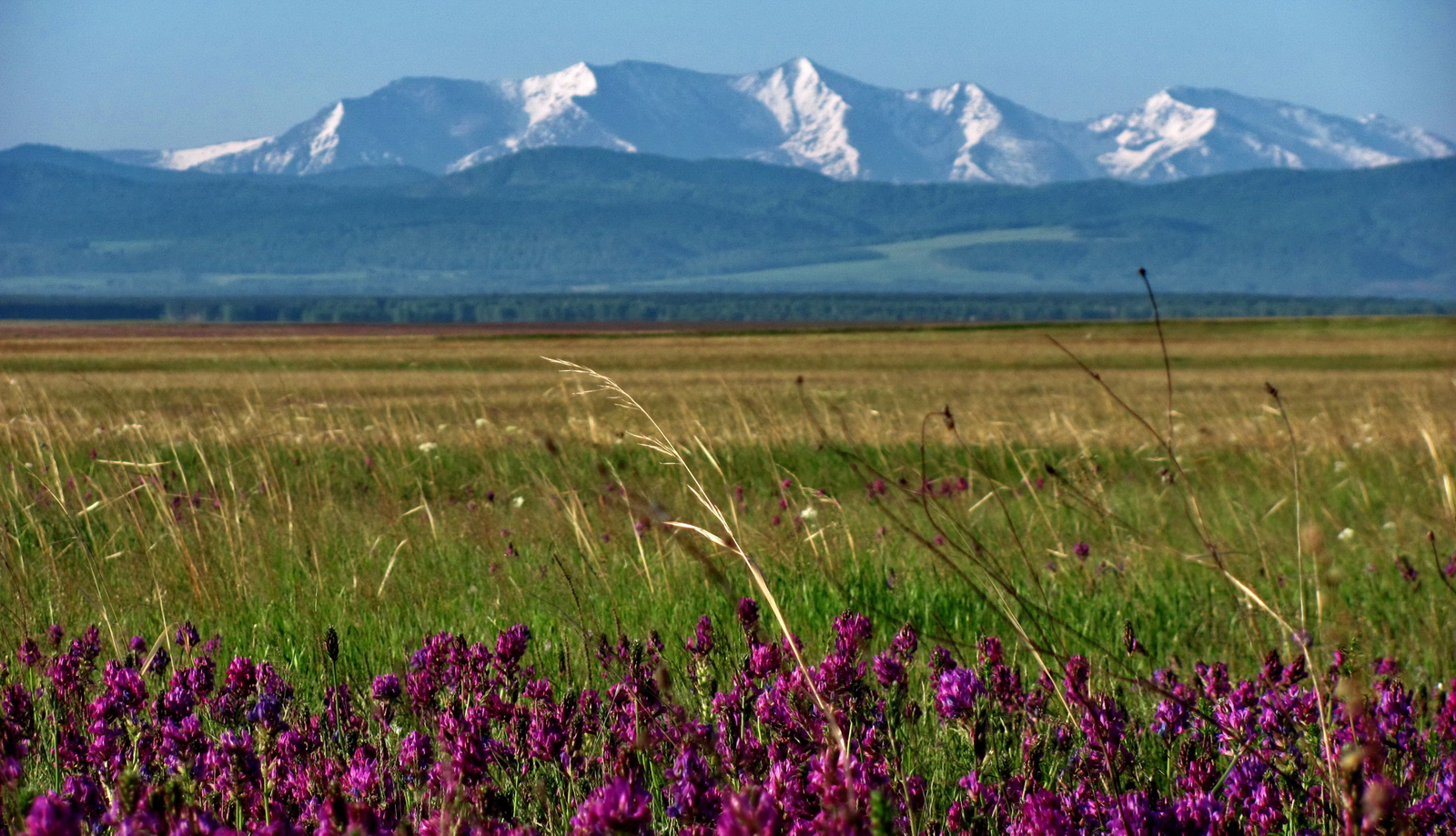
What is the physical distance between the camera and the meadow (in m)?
2.43

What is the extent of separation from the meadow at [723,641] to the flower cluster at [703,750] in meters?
0.01

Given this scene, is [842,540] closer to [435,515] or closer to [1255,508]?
[435,515]

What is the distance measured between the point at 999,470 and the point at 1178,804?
11246 millimetres

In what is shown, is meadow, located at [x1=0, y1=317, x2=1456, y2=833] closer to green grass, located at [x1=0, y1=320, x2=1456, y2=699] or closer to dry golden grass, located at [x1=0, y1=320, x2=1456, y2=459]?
green grass, located at [x1=0, y1=320, x2=1456, y2=699]

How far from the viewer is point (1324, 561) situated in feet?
26.8

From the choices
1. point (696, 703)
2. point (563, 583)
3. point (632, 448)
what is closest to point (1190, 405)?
point (632, 448)

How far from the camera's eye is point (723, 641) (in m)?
3.86

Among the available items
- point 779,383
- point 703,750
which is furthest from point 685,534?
point 779,383

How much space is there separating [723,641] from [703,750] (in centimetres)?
151

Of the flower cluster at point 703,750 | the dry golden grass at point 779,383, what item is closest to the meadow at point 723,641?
the flower cluster at point 703,750

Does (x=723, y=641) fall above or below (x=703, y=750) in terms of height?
below

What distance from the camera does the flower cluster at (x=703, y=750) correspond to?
212cm

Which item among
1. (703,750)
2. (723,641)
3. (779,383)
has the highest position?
(703,750)

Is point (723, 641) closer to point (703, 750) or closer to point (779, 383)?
point (703, 750)
